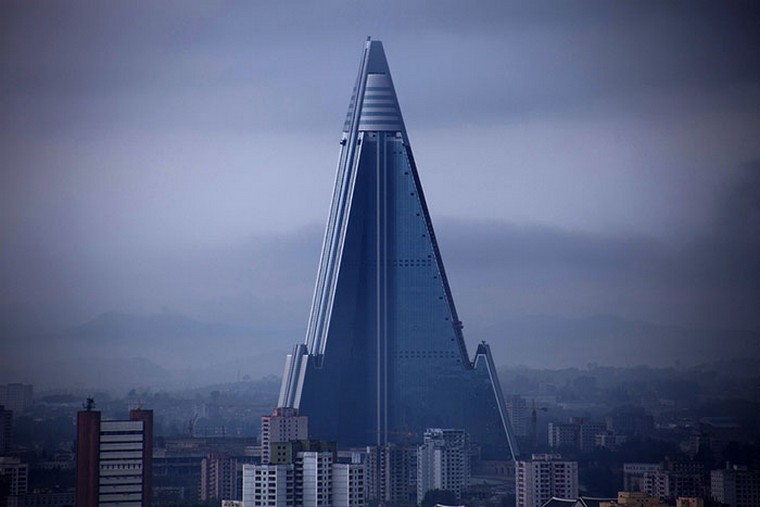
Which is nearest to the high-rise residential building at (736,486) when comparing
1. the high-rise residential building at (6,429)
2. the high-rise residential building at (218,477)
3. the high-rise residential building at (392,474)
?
the high-rise residential building at (392,474)

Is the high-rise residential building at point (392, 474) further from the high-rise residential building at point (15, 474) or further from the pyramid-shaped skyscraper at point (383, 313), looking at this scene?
the high-rise residential building at point (15, 474)

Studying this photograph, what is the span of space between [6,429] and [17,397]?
12.5 inches

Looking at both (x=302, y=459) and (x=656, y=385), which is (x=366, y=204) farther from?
(x=302, y=459)

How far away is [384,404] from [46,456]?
4.71 meters

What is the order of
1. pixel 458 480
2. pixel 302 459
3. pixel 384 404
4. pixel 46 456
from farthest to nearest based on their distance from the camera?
pixel 384 404, pixel 458 480, pixel 46 456, pixel 302 459

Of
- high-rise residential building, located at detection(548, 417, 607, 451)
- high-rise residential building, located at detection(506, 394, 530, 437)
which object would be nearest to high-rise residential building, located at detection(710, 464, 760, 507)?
Answer: high-rise residential building, located at detection(548, 417, 607, 451)

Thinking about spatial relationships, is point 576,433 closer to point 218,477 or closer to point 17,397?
point 218,477

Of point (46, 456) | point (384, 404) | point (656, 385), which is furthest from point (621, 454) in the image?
point (46, 456)

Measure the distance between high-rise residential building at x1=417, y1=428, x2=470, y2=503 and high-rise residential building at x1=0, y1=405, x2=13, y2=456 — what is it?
11.6 ft

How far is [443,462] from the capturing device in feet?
79.8

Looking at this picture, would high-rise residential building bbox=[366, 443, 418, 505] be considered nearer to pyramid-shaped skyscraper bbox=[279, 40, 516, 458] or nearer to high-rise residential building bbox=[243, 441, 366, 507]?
pyramid-shaped skyscraper bbox=[279, 40, 516, 458]

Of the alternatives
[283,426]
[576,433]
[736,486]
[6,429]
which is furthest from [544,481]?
[6,429]

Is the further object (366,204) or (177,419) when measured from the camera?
(366,204)

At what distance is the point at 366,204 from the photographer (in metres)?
26.7
